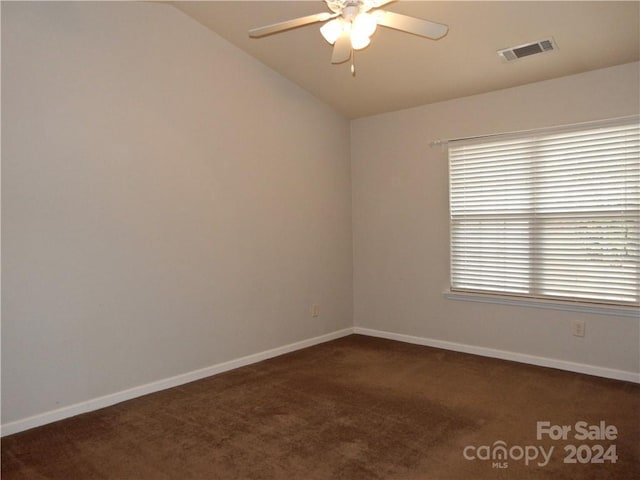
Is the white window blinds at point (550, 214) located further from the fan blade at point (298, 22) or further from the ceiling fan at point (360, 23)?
the fan blade at point (298, 22)

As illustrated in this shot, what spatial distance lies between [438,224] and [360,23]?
252 cm

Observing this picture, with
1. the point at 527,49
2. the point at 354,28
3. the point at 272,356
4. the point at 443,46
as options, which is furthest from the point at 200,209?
the point at 527,49

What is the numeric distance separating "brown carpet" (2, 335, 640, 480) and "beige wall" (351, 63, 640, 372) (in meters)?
0.33

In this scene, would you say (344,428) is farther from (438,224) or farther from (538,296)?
(438,224)

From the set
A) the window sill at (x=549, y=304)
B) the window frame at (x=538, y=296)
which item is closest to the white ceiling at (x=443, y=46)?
the window frame at (x=538, y=296)

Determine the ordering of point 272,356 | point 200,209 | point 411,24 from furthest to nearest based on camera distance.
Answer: point 272,356, point 200,209, point 411,24

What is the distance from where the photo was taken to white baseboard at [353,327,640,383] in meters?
3.40

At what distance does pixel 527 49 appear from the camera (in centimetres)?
→ 321

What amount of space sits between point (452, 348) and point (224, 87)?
317 cm

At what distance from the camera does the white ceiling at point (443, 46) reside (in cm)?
286

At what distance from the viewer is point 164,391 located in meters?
3.27

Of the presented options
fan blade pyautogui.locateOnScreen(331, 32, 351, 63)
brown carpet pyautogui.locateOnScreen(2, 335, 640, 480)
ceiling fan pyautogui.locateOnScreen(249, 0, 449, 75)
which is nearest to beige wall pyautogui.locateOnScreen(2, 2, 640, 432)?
brown carpet pyautogui.locateOnScreen(2, 335, 640, 480)

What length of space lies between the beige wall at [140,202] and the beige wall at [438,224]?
0.73m

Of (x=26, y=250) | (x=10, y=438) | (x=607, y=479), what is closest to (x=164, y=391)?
(x=10, y=438)
